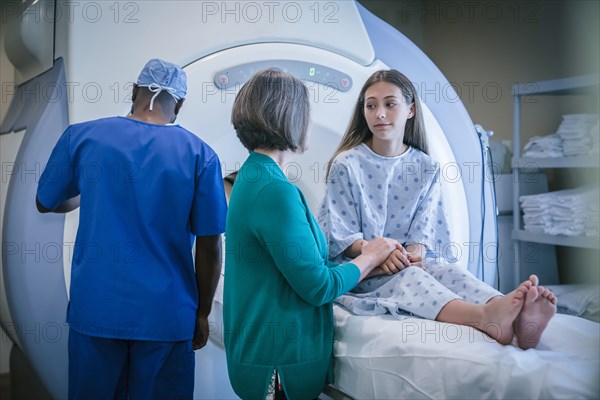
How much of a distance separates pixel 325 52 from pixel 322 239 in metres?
0.66

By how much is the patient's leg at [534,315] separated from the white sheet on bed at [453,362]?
0.08 feet

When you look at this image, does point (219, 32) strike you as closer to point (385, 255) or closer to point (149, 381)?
point (385, 255)

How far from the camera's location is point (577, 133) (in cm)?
223

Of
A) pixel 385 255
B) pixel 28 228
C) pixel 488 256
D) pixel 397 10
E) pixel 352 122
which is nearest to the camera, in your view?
pixel 385 255

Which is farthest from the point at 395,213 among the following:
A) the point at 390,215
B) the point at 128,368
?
the point at 128,368

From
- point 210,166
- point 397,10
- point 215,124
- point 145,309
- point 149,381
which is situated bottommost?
point 149,381

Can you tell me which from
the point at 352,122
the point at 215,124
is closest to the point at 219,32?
the point at 215,124

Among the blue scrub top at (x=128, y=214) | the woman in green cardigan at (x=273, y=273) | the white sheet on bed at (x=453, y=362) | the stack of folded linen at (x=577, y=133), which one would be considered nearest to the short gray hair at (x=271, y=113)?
the woman in green cardigan at (x=273, y=273)

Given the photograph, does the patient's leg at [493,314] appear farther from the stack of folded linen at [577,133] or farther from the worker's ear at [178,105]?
the stack of folded linen at [577,133]

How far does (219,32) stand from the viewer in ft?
4.77

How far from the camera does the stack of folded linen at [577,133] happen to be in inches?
86.4

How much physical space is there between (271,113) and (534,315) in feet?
1.80

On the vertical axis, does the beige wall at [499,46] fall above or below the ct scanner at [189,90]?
above

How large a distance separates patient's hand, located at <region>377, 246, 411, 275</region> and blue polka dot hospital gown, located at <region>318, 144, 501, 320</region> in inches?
0.5
